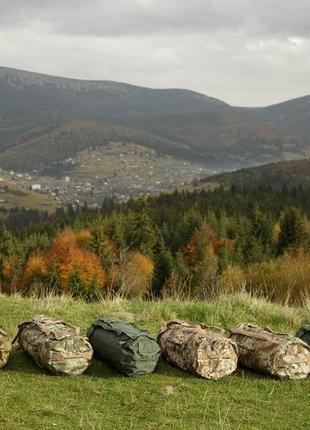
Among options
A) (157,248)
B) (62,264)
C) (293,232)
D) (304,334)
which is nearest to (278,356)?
(304,334)

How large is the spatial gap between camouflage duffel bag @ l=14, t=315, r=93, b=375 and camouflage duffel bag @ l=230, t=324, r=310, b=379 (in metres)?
2.78

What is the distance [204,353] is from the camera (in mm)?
8664

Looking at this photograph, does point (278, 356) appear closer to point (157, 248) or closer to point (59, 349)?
point (59, 349)

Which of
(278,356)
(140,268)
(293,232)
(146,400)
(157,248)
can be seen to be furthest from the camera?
(157,248)

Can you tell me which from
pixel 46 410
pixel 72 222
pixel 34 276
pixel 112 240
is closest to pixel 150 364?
pixel 46 410

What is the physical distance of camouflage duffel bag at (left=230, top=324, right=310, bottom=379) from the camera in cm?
884

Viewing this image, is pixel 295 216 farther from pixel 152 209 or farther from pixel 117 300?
pixel 117 300

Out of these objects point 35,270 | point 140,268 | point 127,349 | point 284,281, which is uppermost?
point 127,349

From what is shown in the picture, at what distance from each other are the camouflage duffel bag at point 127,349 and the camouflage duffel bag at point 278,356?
167 cm

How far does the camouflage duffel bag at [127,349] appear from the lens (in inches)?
335

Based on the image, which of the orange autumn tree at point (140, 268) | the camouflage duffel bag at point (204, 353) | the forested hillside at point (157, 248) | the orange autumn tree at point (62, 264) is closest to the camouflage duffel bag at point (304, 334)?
the camouflage duffel bag at point (204, 353)

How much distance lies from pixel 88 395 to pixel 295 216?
80067 millimetres

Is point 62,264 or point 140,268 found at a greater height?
point 140,268

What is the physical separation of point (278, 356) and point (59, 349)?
3587 mm
